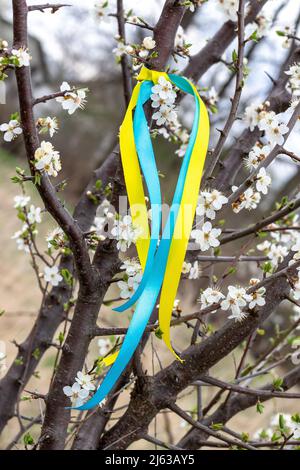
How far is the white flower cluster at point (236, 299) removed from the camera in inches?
52.8

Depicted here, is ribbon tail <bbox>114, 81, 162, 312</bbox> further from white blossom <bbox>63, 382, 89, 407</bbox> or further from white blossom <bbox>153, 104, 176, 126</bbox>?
white blossom <bbox>63, 382, 89, 407</bbox>

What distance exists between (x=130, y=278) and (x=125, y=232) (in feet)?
0.41

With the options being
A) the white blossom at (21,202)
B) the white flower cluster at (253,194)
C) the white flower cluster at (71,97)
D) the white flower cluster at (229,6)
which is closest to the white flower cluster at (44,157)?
the white flower cluster at (71,97)

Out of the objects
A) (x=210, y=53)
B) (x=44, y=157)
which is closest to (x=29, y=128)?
(x=44, y=157)

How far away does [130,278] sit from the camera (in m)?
1.42

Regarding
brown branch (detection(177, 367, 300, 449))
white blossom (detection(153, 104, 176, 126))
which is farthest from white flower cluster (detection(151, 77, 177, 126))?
brown branch (detection(177, 367, 300, 449))

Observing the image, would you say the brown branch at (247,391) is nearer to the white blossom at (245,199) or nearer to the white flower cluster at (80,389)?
the white flower cluster at (80,389)

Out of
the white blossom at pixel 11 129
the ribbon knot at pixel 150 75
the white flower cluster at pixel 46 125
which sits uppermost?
the ribbon knot at pixel 150 75

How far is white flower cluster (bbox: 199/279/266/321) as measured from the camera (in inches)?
52.8

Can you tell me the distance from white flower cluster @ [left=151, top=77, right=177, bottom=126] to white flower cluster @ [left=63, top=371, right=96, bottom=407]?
2.09ft

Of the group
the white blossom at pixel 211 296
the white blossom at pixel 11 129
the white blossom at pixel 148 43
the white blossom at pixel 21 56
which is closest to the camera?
the white blossom at pixel 21 56

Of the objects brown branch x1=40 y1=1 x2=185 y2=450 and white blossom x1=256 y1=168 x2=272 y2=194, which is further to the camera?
brown branch x1=40 y1=1 x2=185 y2=450

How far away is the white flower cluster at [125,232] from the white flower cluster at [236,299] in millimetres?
215

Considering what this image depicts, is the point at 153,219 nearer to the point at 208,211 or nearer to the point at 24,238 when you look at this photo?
the point at 208,211
